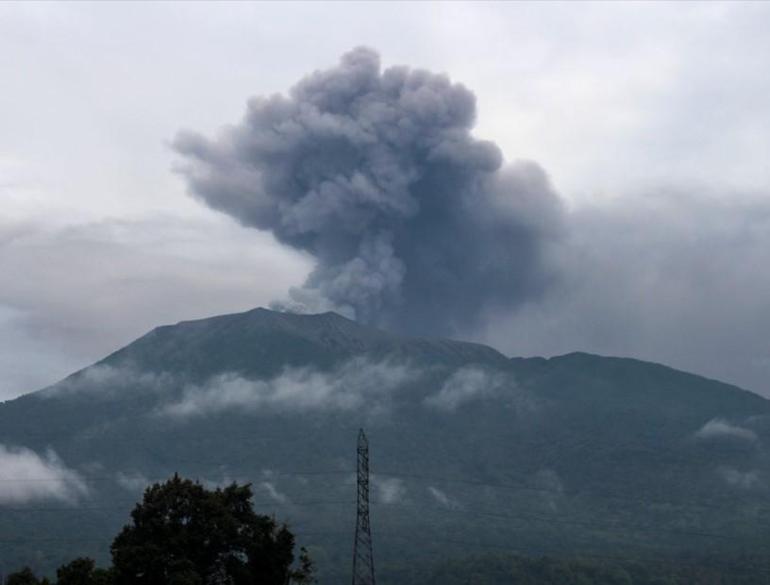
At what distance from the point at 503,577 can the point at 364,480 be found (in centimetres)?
11886

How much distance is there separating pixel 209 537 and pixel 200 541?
0.61m

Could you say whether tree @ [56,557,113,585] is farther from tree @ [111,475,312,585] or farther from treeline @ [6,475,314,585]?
tree @ [111,475,312,585]

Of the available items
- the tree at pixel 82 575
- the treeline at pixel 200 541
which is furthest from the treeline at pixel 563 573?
the tree at pixel 82 575

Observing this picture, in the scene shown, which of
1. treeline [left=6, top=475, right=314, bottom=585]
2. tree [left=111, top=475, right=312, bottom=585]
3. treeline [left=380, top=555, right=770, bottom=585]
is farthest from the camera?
treeline [left=380, top=555, right=770, bottom=585]

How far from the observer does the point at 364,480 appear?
258 ft

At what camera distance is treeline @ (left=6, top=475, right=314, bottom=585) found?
7544 centimetres

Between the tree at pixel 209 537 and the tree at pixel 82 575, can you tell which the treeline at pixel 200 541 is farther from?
the tree at pixel 82 575

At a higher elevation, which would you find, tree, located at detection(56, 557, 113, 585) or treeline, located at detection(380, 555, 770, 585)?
treeline, located at detection(380, 555, 770, 585)

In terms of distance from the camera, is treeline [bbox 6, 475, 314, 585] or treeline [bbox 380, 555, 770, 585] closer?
treeline [bbox 6, 475, 314, 585]

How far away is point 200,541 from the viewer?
7781 cm

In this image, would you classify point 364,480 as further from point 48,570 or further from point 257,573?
point 48,570

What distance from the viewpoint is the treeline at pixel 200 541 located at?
247 feet

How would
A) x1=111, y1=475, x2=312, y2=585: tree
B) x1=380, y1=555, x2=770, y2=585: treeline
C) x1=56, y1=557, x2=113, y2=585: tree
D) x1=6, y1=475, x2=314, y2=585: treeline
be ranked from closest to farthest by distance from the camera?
1. x1=56, y1=557, x2=113, y2=585: tree
2. x1=6, y1=475, x2=314, y2=585: treeline
3. x1=111, y1=475, x2=312, y2=585: tree
4. x1=380, y1=555, x2=770, y2=585: treeline

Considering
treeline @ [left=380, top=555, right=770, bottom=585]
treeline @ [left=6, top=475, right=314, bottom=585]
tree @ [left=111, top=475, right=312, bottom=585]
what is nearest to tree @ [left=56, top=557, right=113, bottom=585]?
treeline @ [left=6, top=475, right=314, bottom=585]
